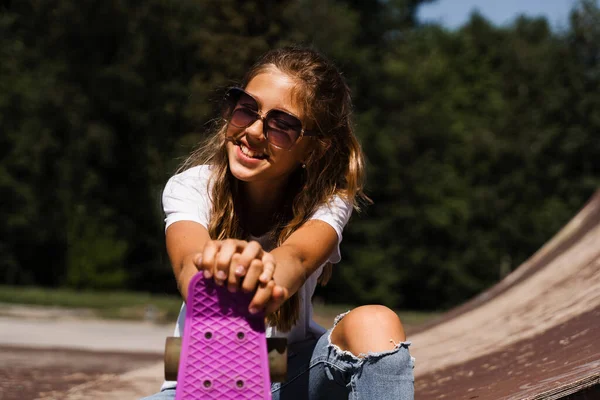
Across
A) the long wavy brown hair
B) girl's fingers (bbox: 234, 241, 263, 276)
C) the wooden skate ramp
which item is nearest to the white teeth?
the long wavy brown hair

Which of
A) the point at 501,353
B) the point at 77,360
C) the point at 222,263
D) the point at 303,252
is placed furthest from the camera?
the point at 77,360

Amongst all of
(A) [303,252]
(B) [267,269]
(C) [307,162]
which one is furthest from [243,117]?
(B) [267,269]

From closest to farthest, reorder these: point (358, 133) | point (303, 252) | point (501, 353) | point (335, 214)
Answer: point (303, 252) → point (335, 214) → point (501, 353) → point (358, 133)

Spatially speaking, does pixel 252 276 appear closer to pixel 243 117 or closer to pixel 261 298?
pixel 261 298

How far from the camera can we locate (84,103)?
2098 centimetres

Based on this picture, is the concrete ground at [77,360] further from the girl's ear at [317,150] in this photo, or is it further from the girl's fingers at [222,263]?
the girl's fingers at [222,263]

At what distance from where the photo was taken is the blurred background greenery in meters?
20.7

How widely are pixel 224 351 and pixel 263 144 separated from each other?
61cm

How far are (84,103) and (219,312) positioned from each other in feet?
67.4

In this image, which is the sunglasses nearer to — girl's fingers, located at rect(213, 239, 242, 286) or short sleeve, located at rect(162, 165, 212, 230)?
short sleeve, located at rect(162, 165, 212, 230)

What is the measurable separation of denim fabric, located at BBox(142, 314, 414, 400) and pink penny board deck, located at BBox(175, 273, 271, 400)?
32 centimetres

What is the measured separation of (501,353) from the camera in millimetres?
2955

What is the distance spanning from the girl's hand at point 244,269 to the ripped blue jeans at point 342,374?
0.34m

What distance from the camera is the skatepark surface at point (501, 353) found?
2.32 meters
